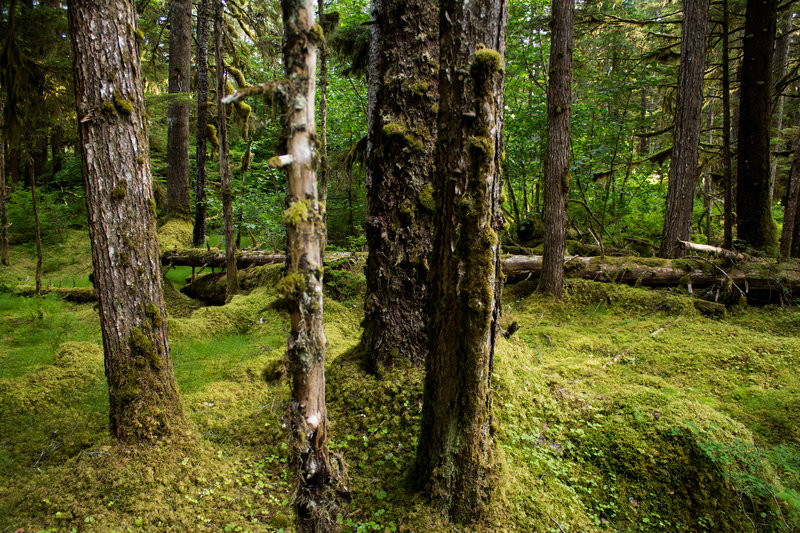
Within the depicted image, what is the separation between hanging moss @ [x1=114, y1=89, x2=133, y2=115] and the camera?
3.18 meters

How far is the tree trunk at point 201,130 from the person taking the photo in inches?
326

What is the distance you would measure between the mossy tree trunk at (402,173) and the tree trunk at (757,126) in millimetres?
9125

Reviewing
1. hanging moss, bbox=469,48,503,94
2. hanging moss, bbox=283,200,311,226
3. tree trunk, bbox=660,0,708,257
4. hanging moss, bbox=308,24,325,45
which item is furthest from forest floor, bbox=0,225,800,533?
tree trunk, bbox=660,0,708,257

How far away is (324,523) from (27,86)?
5894 mm

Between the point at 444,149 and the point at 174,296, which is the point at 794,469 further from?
the point at 174,296

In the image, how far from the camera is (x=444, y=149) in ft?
8.18

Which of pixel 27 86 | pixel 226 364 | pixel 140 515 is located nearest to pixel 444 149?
pixel 140 515

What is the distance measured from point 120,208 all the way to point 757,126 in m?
12.0

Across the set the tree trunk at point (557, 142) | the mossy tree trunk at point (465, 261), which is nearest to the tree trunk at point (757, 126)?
the tree trunk at point (557, 142)

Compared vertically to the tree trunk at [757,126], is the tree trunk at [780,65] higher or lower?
higher

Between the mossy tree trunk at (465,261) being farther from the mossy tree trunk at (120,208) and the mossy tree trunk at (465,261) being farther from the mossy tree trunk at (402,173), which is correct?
the mossy tree trunk at (120,208)

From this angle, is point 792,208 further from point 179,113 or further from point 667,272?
point 179,113

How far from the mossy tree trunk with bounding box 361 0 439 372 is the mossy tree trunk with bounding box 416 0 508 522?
1125 millimetres

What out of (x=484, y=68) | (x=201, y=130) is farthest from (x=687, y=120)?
A: (x=201, y=130)
